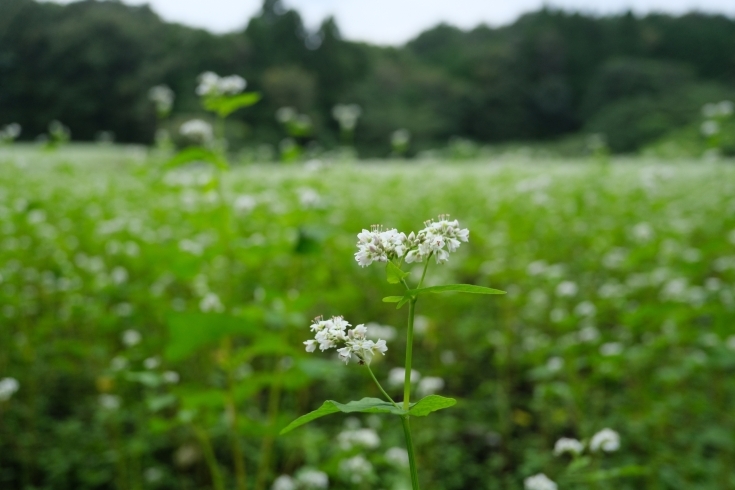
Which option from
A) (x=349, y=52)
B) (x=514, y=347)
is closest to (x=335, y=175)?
(x=514, y=347)

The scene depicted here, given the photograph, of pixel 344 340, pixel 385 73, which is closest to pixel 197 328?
pixel 344 340

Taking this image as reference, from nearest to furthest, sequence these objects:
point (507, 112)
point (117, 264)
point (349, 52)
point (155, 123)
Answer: point (117, 264) < point (155, 123) < point (349, 52) < point (507, 112)

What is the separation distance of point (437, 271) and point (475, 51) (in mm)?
28058

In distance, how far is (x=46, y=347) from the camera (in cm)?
290

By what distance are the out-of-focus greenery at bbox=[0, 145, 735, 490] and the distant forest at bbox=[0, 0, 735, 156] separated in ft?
16.4

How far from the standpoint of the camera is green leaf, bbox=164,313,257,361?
1.56 m

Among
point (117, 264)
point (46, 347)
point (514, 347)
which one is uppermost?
point (117, 264)

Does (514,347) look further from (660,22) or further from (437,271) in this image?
(660,22)

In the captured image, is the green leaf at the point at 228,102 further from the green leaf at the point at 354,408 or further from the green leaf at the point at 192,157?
the green leaf at the point at 354,408

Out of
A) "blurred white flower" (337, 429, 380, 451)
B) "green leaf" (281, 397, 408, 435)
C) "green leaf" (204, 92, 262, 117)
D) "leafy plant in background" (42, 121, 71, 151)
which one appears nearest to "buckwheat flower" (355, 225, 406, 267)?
"green leaf" (281, 397, 408, 435)

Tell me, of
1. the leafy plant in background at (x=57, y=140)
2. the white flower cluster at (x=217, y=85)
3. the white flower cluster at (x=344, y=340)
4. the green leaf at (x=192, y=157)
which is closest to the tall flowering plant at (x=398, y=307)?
the white flower cluster at (x=344, y=340)

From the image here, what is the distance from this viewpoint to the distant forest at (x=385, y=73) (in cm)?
859

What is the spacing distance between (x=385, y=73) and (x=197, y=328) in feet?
84.0

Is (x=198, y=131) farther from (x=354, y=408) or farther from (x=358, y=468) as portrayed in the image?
(x=354, y=408)
